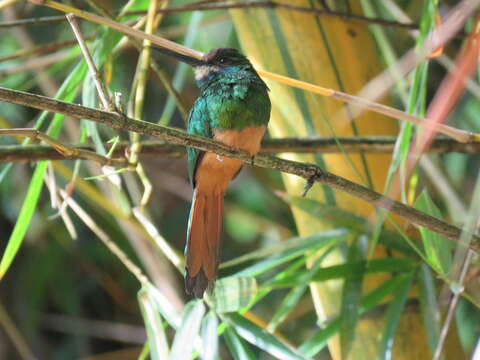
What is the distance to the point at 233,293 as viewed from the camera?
1.45 metres

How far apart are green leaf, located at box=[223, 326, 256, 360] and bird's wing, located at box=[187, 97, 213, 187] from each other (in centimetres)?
42

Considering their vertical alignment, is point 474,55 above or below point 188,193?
below

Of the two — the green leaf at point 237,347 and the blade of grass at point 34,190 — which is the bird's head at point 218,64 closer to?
the blade of grass at point 34,190

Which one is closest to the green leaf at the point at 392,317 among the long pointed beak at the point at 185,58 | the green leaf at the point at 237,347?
the green leaf at the point at 237,347

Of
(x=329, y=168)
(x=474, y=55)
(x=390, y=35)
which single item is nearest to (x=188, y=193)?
(x=390, y=35)

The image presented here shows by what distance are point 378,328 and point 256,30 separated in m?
0.80

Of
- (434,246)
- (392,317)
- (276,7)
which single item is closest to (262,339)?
(392,317)

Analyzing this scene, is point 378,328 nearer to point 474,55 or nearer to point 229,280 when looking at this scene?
point 229,280

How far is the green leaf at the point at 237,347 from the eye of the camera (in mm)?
1431

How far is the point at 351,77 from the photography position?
1753 mm

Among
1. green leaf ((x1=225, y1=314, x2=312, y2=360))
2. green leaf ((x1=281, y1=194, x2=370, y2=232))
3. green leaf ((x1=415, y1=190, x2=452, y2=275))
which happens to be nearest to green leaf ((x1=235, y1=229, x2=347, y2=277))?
green leaf ((x1=281, y1=194, x2=370, y2=232))

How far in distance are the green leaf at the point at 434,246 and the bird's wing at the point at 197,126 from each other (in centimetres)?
52

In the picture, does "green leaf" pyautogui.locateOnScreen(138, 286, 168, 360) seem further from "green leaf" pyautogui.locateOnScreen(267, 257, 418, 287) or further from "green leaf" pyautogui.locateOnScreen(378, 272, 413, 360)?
"green leaf" pyautogui.locateOnScreen(378, 272, 413, 360)

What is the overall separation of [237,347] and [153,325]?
0.19m
